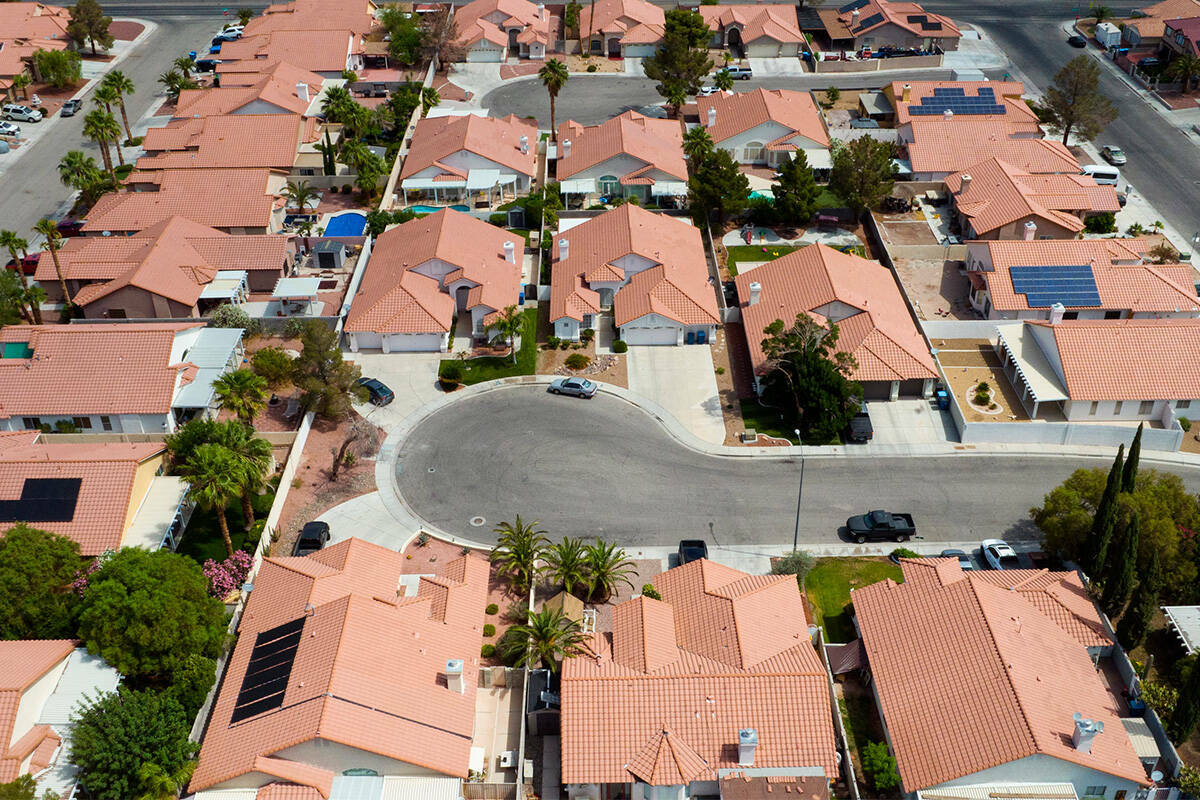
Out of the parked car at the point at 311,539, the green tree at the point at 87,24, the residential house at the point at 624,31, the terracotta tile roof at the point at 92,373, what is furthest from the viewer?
the residential house at the point at 624,31

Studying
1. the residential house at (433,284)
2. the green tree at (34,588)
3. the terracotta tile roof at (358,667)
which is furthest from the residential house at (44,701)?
the residential house at (433,284)

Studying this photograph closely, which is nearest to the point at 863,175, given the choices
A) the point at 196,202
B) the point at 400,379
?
the point at 400,379

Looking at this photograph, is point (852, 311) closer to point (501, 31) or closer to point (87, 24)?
point (501, 31)

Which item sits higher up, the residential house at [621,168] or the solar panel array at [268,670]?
the residential house at [621,168]


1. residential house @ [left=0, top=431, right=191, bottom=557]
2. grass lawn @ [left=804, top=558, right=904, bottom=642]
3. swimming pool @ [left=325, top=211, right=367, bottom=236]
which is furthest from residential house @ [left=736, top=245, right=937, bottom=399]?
residential house @ [left=0, top=431, right=191, bottom=557]

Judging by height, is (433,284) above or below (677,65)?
below

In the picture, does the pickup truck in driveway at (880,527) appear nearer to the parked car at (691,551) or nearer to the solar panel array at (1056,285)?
the parked car at (691,551)
